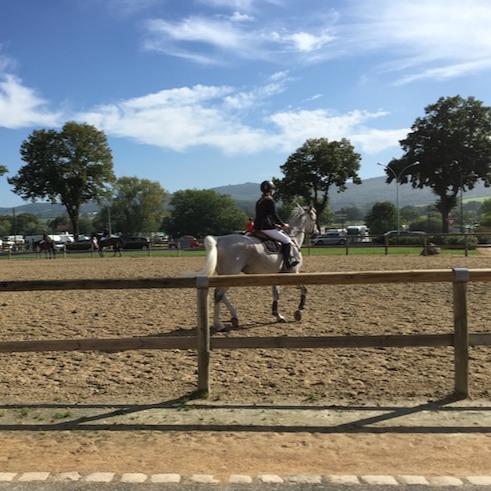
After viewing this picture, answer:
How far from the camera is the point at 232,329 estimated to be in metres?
8.24

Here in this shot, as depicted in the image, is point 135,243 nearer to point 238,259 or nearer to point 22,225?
point 238,259

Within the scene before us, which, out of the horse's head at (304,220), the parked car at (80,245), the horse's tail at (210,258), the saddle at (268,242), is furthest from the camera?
the parked car at (80,245)

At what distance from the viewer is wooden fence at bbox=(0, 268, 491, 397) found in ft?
16.2

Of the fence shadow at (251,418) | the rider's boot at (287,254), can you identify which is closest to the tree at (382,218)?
the rider's boot at (287,254)

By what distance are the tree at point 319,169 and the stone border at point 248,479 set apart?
53.1 meters

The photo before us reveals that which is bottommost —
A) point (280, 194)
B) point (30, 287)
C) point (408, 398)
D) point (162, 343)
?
point (408, 398)

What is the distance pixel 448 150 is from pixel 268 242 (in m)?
52.9

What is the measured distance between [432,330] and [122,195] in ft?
312

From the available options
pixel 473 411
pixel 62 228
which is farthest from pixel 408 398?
pixel 62 228

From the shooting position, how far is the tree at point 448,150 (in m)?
55.3

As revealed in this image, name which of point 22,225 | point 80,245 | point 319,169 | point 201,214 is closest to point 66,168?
point 80,245

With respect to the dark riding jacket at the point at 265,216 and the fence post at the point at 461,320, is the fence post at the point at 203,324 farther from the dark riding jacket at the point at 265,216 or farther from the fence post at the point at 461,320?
the dark riding jacket at the point at 265,216

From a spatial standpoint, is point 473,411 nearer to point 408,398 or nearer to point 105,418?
point 408,398

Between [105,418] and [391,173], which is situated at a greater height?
[391,173]
